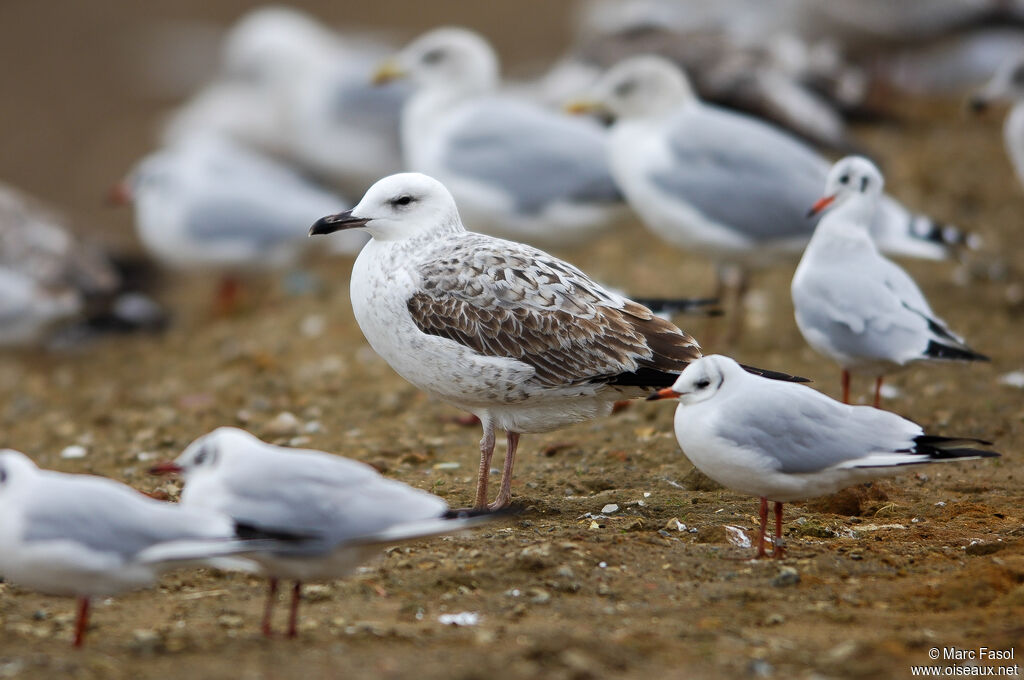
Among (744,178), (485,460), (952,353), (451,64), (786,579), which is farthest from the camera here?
(451,64)

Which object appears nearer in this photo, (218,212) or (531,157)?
(531,157)

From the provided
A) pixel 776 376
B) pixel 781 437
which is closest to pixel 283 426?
pixel 776 376

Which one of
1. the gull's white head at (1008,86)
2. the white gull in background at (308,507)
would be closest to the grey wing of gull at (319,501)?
the white gull in background at (308,507)

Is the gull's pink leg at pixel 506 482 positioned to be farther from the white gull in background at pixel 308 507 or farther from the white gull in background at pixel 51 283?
the white gull in background at pixel 51 283

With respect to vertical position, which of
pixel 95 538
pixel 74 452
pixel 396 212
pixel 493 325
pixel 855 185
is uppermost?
pixel 855 185

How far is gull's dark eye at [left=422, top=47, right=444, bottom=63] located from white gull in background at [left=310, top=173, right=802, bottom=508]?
12.4ft

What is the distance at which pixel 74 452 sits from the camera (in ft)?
21.0

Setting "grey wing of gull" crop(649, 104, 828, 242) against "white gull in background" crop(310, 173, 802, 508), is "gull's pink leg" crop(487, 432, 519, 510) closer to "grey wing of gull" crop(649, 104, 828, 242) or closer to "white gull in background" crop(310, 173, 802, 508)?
"white gull in background" crop(310, 173, 802, 508)

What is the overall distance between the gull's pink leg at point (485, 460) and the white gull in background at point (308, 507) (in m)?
1.13

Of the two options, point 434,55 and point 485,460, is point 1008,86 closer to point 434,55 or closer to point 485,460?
point 434,55

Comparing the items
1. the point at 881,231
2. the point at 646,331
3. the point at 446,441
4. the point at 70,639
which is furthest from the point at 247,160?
the point at 70,639

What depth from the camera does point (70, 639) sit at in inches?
149

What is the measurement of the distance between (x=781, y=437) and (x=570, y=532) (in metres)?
0.91

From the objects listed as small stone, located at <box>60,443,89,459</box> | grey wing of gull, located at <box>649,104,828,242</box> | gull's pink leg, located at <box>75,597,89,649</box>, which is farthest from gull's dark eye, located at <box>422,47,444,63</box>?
gull's pink leg, located at <box>75,597,89,649</box>
